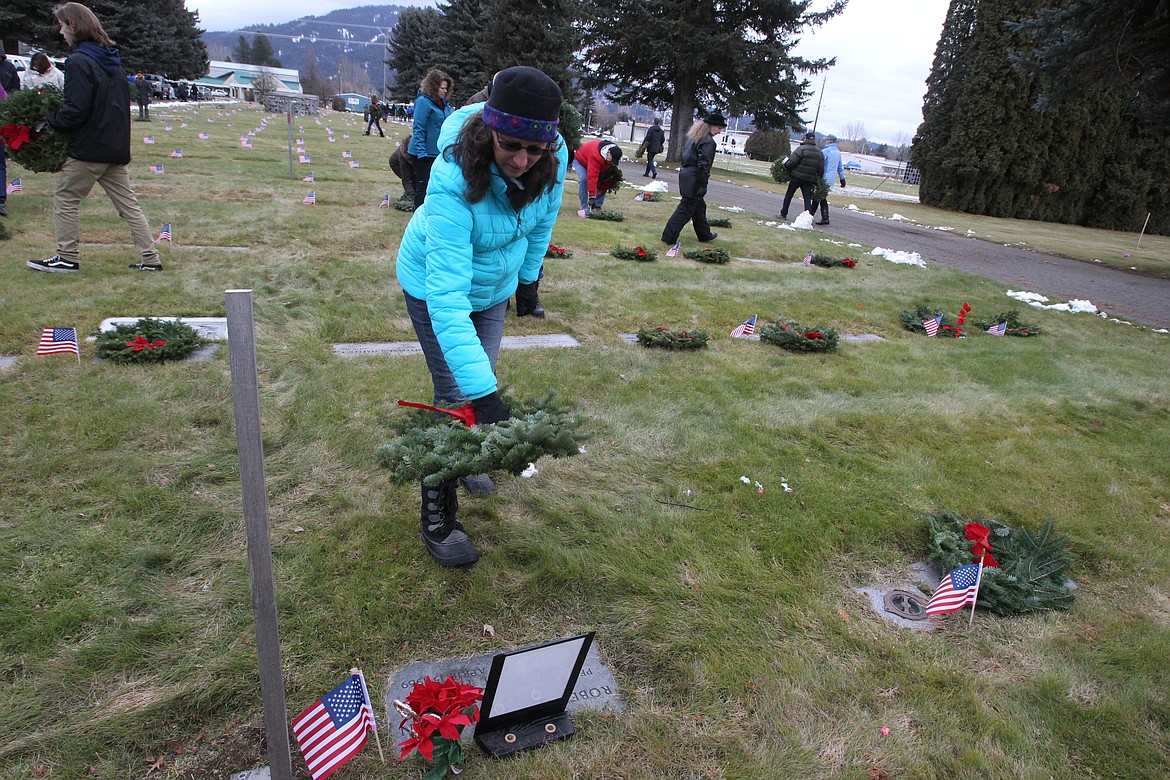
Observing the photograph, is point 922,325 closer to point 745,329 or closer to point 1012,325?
point 1012,325

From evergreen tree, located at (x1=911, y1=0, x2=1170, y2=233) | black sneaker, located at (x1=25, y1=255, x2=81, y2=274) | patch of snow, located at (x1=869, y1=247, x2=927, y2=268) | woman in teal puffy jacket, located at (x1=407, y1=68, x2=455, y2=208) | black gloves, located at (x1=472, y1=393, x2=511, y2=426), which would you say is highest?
evergreen tree, located at (x1=911, y1=0, x2=1170, y2=233)

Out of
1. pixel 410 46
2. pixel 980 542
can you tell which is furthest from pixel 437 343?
pixel 410 46

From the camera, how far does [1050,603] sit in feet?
9.39

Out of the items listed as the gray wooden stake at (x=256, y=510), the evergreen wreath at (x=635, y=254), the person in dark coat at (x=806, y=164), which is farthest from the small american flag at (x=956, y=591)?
the person in dark coat at (x=806, y=164)

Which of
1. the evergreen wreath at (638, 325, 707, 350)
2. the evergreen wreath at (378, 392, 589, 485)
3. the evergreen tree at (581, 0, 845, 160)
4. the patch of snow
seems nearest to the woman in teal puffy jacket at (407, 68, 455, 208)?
the evergreen wreath at (638, 325, 707, 350)

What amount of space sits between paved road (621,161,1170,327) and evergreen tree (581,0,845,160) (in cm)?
1067

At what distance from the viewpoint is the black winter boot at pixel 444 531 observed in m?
2.73

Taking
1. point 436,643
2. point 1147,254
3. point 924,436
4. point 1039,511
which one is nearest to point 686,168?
point 924,436

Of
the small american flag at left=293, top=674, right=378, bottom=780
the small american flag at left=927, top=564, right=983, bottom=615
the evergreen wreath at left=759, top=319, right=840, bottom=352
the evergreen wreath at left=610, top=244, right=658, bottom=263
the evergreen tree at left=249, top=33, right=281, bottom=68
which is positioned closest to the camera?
the small american flag at left=293, top=674, right=378, bottom=780

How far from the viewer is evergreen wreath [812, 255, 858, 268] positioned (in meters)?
9.71

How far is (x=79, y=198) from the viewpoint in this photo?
5.75 m

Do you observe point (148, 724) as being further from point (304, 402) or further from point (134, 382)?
point (134, 382)

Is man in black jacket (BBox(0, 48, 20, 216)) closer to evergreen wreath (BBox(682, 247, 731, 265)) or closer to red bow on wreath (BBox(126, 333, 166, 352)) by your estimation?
red bow on wreath (BBox(126, 333, 166, 352))

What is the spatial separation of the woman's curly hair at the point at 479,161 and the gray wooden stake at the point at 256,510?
1110mm
